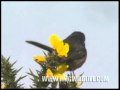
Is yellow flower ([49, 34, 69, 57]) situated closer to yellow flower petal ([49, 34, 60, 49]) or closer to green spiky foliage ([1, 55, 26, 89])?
yellow flower petal ([49, 34, 60, 49])

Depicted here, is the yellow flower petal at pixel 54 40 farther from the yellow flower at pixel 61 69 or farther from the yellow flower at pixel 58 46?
the yellow flower at pixel 61 69

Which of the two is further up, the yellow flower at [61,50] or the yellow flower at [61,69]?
the yellow flower at [61,50]

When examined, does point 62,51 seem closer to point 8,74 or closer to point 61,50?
point 61,50

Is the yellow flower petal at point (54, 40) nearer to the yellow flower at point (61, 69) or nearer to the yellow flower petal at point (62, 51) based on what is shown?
the yellow flower petal at point (62, 51)

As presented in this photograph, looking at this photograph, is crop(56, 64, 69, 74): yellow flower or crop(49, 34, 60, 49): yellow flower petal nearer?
crop(56, 64, 69, 74): yellow flower

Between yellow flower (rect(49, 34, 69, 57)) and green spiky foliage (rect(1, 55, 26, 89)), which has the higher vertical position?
yellow flower (rect(49, 34, 69, 57))

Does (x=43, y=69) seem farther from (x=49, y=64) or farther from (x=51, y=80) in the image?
(x=51, y=80)

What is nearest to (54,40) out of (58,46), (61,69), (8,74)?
(58,46)

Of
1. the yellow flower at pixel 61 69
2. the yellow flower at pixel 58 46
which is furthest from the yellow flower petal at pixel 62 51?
the yellow flower at pixel 61 69

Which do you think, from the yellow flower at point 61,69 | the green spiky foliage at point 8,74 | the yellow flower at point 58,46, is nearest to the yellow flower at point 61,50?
the yellow flower at point 58,46

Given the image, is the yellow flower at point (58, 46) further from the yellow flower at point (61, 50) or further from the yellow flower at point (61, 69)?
the yellow flower at point (61, 69)

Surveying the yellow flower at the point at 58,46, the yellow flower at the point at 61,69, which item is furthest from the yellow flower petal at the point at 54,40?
the yellow flower at the point at 61,69

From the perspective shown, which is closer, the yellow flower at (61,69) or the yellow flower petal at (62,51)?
the yellow flower at (61,69)

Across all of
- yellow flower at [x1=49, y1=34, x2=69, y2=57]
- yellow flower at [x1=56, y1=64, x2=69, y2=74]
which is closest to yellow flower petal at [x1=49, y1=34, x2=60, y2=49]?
yellow flower at [x1=49, y1=34, x2=69, y2=57]
